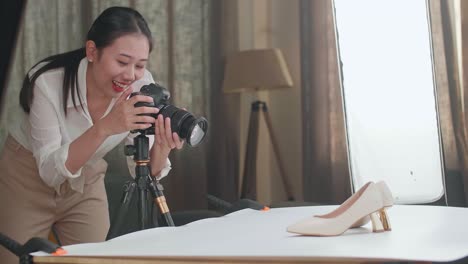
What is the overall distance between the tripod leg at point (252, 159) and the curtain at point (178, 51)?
18 centimetres

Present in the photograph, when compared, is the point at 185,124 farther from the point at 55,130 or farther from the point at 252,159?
the point at 252,159

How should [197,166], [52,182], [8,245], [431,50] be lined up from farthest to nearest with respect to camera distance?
[197,166] < [431,50] < [52,182] < [8,245]

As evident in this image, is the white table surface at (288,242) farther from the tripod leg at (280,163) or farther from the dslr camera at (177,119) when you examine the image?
the tripod leg at (280,163)

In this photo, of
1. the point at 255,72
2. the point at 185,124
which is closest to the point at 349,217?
the point at 185,124

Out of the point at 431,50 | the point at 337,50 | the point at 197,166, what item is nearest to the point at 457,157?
the point at 431,50

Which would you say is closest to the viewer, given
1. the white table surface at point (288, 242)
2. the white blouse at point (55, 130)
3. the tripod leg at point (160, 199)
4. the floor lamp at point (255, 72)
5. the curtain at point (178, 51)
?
the white table surface at point (288, 242)

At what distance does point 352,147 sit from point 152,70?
0.79 m

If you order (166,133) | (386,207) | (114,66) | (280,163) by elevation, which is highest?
(114,66)

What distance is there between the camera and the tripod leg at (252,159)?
255cm

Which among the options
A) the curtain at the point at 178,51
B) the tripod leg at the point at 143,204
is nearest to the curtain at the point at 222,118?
the curtain at the point at 178,51

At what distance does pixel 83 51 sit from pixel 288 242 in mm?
823

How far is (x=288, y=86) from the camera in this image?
2492mm

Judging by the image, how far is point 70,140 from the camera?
129 centimetres

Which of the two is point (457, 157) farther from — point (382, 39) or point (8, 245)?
point (8, 245)
